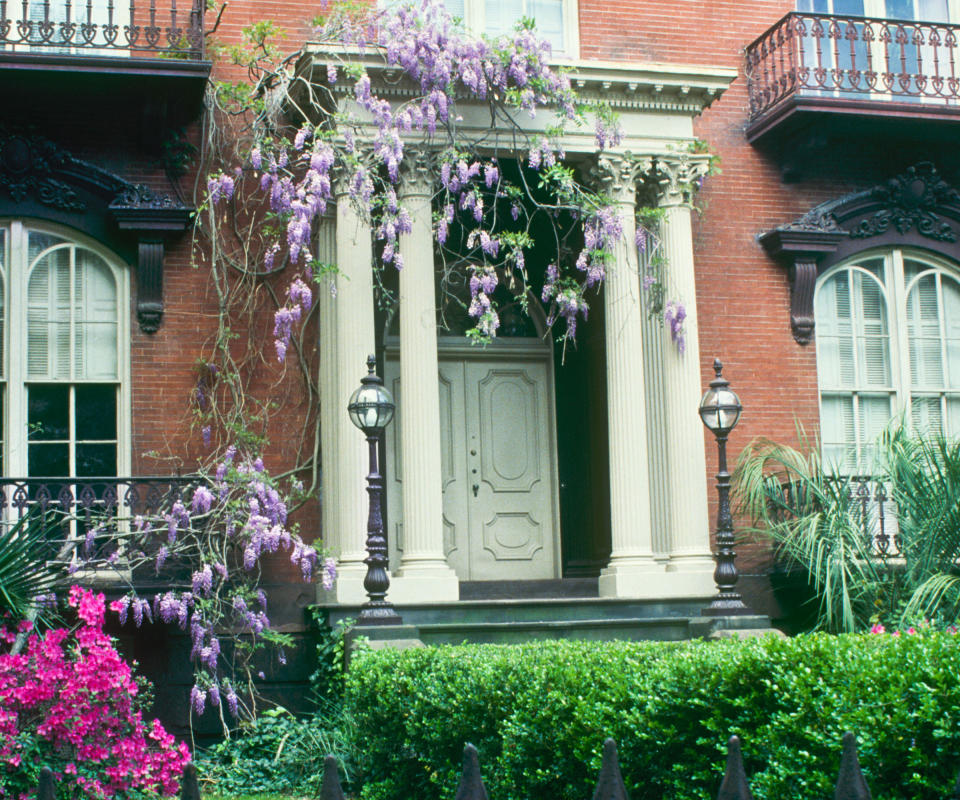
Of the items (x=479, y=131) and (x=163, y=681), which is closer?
(x=163, y=681)

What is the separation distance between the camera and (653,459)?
1355cm

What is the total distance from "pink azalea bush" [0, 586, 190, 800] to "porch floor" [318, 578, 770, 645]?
6.85 feet

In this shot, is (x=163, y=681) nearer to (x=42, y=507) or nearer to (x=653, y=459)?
(x=42, y=507)

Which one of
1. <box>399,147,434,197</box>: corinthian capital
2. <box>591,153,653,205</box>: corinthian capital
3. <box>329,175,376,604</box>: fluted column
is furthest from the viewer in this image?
<box>591,153,653,205</box>: corinthian capital

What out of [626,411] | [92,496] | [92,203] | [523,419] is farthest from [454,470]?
[92,203]

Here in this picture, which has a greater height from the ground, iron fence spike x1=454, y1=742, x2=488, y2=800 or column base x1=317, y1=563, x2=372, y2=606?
column base x1=317, y1=563, x2=372, y2=606

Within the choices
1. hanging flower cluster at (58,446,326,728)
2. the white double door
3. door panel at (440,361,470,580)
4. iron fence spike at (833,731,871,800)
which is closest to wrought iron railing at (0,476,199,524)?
hanging flower cluster at (58,446,326,728)

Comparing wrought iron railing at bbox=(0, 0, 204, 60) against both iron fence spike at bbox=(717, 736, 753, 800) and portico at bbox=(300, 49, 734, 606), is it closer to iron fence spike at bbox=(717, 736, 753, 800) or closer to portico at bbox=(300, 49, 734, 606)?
portico at bbox=(300, 49, 734, 606)

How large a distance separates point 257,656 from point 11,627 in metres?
2.75

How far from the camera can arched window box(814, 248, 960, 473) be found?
15.1 metres

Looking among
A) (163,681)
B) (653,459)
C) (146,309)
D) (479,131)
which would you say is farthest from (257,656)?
(479,131)

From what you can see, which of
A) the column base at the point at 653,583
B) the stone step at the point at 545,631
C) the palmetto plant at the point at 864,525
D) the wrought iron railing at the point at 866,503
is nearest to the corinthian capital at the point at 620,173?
the palmetto plant at the point at 864,525

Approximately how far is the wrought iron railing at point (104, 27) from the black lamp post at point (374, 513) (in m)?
4.13

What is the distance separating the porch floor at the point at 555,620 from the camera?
11406 millimetres
